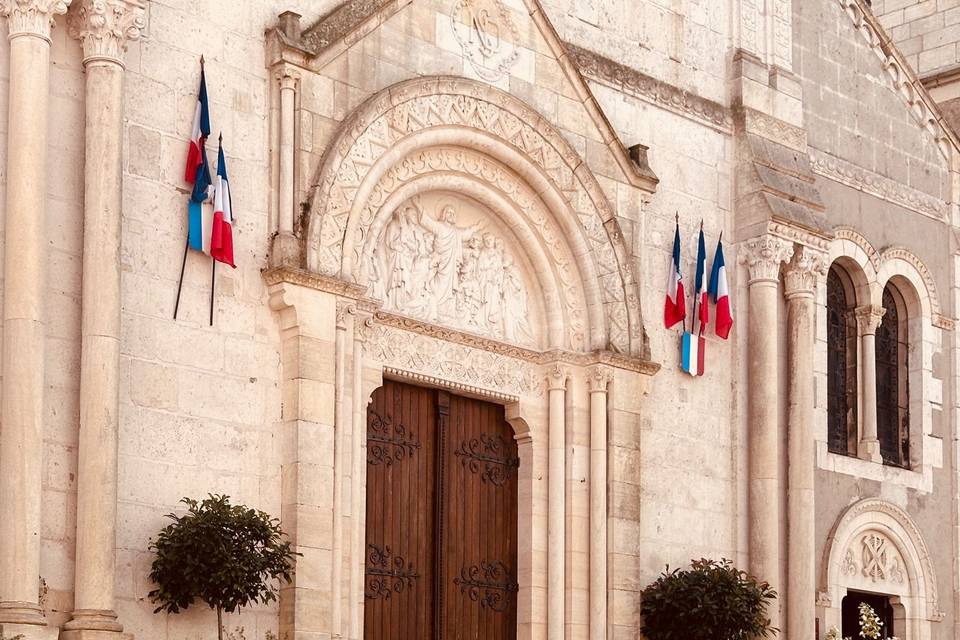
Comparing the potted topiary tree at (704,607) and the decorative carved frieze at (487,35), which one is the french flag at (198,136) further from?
the potted topiary tree at (704,607)

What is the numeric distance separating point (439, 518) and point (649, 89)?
5491 millimetres

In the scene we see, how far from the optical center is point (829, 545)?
68.7ft

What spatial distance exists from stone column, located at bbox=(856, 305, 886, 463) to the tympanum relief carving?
204 inches

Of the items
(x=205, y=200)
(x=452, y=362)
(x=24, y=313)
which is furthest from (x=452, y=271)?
(x=24, y=313)

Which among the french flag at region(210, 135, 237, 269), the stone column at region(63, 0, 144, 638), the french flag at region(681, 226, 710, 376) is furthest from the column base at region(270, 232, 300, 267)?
the french flag at region(681, 226, 710, 376)

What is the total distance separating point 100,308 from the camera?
1440 cm

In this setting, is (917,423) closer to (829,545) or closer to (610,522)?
(829,545)

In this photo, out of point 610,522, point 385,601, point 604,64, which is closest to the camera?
point 385,601

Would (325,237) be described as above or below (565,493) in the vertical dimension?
above

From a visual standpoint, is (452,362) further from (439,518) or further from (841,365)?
(841,365)

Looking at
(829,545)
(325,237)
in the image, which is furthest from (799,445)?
(325,237)

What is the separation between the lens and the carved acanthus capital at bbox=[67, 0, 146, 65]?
14820 mm

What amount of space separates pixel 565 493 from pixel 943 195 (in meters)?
8.14

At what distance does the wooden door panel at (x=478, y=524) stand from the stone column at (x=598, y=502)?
0.78m
